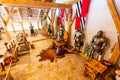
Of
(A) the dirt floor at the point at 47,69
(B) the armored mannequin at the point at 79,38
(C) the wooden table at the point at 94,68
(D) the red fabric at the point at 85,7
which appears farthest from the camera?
(B) the armored mannequin at the point at 79,38

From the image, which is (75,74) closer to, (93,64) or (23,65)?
(93,64)

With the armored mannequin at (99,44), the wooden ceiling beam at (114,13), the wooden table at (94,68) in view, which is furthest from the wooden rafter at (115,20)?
the wooden table at (94,68)

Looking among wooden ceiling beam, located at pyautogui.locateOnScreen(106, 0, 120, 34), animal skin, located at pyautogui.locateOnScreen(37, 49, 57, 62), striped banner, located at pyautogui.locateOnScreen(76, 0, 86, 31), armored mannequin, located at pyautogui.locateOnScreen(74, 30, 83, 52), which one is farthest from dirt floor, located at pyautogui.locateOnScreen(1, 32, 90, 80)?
wooden ceiling beam, located at pyautogui.locateOnScreen(106, 0, 120, 34)

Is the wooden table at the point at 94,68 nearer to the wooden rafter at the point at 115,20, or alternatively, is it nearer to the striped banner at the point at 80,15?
the wooden rafter at the point at 115,20

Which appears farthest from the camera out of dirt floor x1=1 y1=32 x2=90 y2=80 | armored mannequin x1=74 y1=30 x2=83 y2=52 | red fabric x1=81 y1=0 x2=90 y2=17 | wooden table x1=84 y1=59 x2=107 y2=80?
armored mannequin x1=74 y1=30 x2=83 y2=52

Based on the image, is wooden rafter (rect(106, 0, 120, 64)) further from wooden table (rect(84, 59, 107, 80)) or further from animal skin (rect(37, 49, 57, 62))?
animal skin (rect(37, 49, 57, 62))

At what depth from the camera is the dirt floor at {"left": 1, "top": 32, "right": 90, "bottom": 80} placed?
2775 millimetres

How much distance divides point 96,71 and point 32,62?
7.63 ft

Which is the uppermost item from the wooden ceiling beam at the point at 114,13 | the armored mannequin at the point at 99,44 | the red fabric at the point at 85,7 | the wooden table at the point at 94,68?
the red fabric at the point at 85,7

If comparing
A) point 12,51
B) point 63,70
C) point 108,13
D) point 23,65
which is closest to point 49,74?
point 63,70

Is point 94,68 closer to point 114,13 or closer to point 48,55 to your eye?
point 114,13

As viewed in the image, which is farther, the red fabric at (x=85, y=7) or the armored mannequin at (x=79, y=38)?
the armored mannequin at (x=79, y=38)

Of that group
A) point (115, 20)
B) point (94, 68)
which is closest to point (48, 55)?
point (94, 68)

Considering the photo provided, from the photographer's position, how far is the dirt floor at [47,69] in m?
2.78
